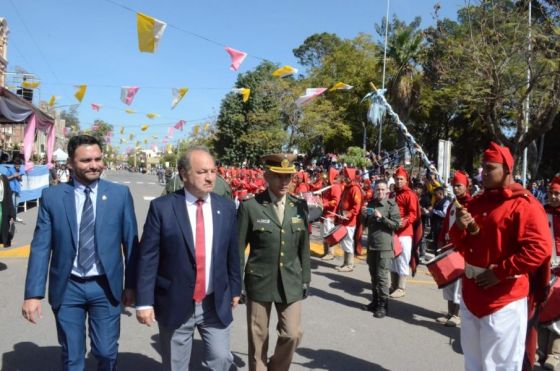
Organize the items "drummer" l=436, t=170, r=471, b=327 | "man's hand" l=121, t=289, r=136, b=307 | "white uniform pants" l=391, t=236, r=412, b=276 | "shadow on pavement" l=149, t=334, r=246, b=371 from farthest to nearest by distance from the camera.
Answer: "white uniform pants" l=391, t=236, r=412, b=276, "drummer" l=436, t=170, r=471, b=327, "shadow on pavement" l=149, t=334, r=246, b=371, "man's hand" l=121, t=289, r=136, b=307

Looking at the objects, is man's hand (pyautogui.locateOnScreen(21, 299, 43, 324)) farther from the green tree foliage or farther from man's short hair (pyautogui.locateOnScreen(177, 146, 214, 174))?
the green tree foliage

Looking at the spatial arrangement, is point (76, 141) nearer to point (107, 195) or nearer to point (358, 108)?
point (107, 195)

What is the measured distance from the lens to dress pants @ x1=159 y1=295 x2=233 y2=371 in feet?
10.5

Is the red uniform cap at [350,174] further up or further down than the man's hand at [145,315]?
further up

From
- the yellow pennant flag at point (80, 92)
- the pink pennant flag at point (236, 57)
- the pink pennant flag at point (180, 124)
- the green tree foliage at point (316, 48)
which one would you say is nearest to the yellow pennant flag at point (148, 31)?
the pink pennant flag at point (236, 57)

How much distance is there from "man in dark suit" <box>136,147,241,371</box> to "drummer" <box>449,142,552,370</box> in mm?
1659

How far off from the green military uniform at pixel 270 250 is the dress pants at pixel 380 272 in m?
2.69

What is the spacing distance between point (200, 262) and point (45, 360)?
238 cm

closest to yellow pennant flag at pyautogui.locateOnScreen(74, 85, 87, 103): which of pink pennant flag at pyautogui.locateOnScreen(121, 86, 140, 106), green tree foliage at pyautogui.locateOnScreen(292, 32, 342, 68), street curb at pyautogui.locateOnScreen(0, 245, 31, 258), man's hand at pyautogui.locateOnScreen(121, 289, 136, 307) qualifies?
pink pennant flag at pyautogui.locateOnScreen(121, 86, 140, 106)

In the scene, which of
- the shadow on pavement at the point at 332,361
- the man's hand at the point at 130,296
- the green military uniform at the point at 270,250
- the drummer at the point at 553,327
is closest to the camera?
the man's hand at the point at 130,296

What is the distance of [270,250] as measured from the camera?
3.86 metres

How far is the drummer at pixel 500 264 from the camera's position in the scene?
324 cm

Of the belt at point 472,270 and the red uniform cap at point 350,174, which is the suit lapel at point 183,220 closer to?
the belt at point 472,270

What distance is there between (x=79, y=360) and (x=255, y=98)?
3429 centimetres
